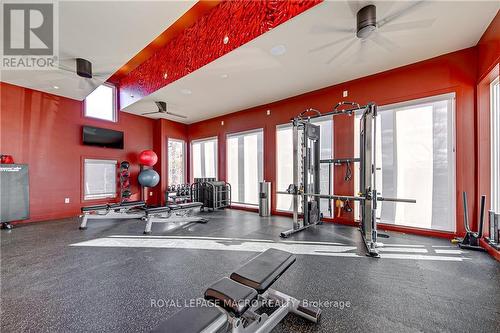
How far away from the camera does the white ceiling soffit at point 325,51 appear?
96.2 inches

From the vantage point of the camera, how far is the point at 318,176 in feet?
14.4

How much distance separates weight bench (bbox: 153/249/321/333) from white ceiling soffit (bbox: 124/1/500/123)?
267 centimetres

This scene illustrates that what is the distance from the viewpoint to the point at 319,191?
441 centimetres

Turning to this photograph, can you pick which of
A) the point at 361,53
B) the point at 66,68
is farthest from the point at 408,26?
the point at 66,68

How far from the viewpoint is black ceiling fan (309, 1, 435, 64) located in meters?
2.32

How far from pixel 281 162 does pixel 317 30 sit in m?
3.30

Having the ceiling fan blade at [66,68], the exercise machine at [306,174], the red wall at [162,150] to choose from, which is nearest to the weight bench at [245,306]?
the exercise machine at [306,174]

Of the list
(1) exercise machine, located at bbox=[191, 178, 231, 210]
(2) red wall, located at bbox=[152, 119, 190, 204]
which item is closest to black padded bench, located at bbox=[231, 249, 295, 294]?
(1) exercise machine, located at bbox=[191, 178, 231, 210]

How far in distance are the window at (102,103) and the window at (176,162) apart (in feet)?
6.12

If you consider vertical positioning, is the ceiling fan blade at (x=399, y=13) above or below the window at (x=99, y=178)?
above

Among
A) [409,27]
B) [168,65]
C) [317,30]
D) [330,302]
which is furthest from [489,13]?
[168,65]

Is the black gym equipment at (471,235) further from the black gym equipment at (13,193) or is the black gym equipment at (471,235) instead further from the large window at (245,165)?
the black gym equipment at (13,193)

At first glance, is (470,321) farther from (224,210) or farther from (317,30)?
(224,210)

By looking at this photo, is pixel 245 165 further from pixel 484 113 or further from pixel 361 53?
pixel 484 113
